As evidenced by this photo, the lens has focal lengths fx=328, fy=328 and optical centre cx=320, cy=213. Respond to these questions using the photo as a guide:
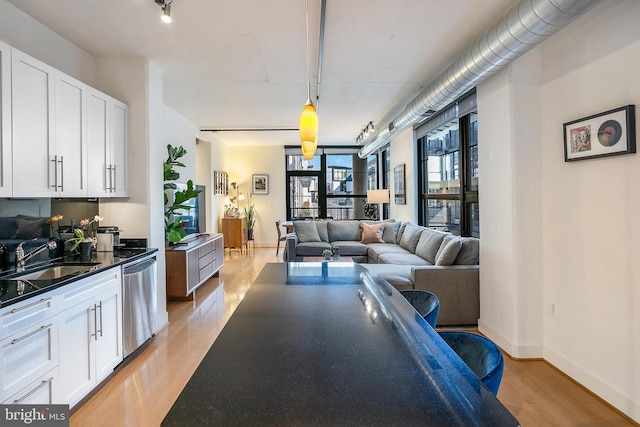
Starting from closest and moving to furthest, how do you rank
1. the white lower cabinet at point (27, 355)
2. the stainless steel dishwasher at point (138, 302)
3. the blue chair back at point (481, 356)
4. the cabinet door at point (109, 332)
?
the blue chair back at point (481, 356) → the white lower cabinet at point (27, 355) → the cabinet door at point (109, 332) → the stainless steel dishwasher at point (138, 302)

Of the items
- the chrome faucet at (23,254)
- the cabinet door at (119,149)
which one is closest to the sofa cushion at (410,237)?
the cabinet door at (119,149)

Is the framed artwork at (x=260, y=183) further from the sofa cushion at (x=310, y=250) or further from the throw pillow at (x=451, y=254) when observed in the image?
the throw pillow at (x=451, y=254)

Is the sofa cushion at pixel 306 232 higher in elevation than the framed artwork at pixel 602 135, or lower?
lower

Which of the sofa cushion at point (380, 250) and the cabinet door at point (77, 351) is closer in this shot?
the cabinet door at point (77, 351)

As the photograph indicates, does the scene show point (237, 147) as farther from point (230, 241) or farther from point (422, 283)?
point (422, 283)

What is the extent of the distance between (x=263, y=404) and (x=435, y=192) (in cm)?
516

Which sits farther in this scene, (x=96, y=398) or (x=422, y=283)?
(x=422, y=283)

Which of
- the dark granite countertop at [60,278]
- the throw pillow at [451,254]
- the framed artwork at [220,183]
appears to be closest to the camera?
the dark granite countertop at [60,278]

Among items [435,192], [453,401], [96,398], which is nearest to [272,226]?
[435,192]

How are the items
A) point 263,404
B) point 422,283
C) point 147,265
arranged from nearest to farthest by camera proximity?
point 263,404 < point 147,265 < point 422,283

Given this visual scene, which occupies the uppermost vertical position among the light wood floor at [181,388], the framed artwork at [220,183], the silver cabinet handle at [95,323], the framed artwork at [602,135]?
the framed artwork at [220,183]

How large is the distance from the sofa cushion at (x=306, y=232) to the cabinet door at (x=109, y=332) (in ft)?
13.5

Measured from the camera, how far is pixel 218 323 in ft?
12.2

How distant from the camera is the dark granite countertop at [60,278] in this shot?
1745 millimetres
